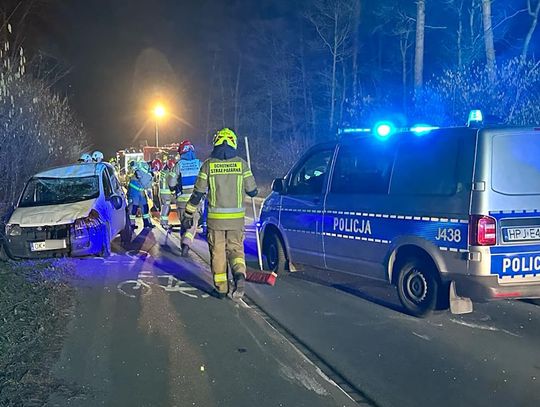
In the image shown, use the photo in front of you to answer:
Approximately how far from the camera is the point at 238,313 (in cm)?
620

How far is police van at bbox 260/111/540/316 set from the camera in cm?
524

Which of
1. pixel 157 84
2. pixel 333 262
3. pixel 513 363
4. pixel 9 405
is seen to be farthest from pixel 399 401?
pixel 157 84

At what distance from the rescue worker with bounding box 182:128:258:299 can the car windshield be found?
3711mm

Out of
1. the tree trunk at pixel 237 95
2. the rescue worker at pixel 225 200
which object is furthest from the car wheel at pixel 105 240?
the tree trunk at pixel 237 95

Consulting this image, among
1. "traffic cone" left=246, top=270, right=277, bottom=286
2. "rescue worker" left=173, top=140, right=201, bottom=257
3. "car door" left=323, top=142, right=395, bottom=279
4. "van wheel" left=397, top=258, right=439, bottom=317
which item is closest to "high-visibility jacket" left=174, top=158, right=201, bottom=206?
"rescue worker" left=173, top=140, right=201, bottom=257

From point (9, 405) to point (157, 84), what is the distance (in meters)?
49.8

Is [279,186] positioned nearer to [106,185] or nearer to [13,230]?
[106,185]

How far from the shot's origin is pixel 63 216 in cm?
882

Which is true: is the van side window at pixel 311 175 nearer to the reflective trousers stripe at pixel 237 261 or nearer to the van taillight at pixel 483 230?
the reflective trousers stripe at pixel 237 261

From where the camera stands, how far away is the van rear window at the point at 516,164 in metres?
5.25

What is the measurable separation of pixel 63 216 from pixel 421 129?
Answer: 569 cm

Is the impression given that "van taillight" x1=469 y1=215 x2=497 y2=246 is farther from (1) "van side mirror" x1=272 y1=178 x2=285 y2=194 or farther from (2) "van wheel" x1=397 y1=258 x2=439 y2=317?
(1) "van side mirror" x1=272 y1=178 x2=285 y2=194

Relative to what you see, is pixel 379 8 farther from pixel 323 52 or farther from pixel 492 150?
pixel 492 150

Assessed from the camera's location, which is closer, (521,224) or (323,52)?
(521,224)
